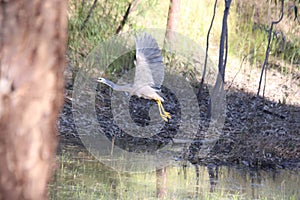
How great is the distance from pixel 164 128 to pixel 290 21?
6.90 meters

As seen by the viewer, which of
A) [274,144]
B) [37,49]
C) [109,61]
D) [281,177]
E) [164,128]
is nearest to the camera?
[37,49]

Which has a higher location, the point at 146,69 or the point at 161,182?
the point at 146,69

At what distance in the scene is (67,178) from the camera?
23.4 feet

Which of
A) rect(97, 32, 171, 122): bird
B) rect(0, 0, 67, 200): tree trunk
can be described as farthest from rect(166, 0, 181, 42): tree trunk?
rect(0, 0, 67, 200): tree trunk

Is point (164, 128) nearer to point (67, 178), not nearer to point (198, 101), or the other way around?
point (198, 101)

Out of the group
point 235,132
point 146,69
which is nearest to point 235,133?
point 235,132

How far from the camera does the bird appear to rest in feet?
25.9

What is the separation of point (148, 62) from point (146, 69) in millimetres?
127

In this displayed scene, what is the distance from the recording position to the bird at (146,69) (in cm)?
789

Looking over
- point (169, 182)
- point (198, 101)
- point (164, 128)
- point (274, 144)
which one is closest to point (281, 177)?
point (274, 144)

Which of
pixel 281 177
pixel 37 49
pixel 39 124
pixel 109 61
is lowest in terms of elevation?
pixel 281 177

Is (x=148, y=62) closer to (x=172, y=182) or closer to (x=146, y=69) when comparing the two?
(x=146, y=69)

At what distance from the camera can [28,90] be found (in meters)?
2.26

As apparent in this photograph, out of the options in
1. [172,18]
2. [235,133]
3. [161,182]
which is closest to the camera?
[161,182]
